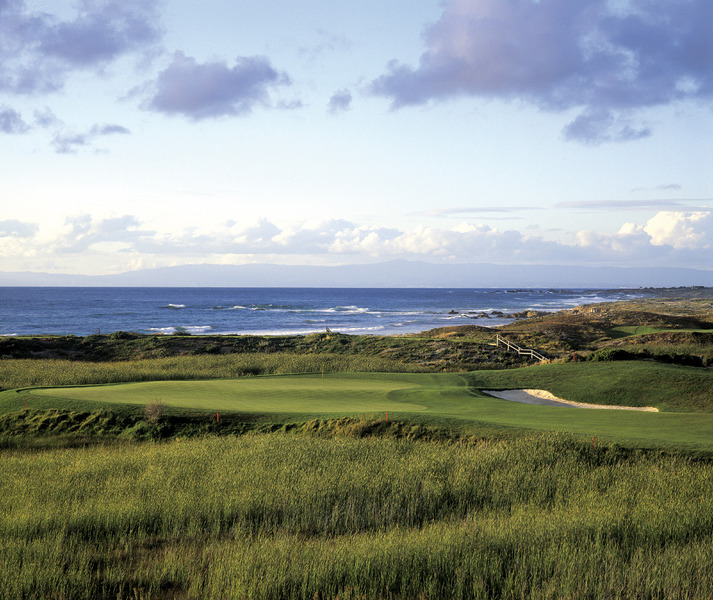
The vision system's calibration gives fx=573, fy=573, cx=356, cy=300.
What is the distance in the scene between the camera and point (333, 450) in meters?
13.5

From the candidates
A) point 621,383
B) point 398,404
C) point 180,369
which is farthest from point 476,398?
point 180,369

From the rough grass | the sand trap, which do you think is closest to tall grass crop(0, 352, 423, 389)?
the sand trap

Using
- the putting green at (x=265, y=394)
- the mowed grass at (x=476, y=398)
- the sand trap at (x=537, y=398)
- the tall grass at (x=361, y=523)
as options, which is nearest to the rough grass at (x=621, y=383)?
the mowed grass at (x=476, y=398)

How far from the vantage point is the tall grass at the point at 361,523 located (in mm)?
6582

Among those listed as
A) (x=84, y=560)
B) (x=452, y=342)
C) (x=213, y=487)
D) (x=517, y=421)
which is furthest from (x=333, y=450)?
(x=452, y=342)

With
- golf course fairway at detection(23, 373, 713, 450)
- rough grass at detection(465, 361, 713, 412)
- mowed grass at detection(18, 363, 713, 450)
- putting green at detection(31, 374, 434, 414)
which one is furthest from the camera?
rough grass at detection(465, 361, 713, 412)

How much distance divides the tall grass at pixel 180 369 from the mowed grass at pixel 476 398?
558 cm

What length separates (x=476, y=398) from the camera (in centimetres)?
2073

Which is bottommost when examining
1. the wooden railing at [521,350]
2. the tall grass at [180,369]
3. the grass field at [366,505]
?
the tall grass at [180,369]

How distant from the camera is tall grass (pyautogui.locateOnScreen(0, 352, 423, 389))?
2836cm

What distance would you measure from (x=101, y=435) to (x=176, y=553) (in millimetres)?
11532

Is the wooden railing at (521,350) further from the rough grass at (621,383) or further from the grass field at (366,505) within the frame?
the grass field at (366,505)

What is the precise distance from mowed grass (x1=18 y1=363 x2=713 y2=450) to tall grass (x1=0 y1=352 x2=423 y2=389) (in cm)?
558

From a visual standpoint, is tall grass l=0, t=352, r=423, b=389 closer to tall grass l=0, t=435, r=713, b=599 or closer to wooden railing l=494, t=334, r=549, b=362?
wooden railing l=494, t=334, r=549, b=362
